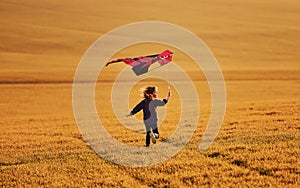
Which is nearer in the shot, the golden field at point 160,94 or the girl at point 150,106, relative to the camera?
the golden field at point 160,94

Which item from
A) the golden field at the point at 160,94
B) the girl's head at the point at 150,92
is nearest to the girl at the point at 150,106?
the girl's head at the point at 150,92

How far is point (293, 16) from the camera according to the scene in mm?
94312

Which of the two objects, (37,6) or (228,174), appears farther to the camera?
(37,6)

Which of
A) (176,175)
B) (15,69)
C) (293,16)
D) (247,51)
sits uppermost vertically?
(293,16)

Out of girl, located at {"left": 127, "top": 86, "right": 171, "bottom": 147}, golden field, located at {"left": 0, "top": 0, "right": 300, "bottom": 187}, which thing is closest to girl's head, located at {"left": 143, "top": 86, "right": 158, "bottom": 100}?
girl, located at {"left": 127, "top": 86, "right": 171, "bottom": 147}

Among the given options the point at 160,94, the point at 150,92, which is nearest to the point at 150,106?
the point at 150,92

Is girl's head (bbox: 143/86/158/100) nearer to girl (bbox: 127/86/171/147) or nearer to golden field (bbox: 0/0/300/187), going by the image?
girl (bbox: 127/86/171/147)

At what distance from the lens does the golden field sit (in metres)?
8.05

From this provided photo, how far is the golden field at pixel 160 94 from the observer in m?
8.05

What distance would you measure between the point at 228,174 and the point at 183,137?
376 centimetres

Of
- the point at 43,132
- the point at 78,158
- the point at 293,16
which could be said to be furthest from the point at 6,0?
the point at 78,158

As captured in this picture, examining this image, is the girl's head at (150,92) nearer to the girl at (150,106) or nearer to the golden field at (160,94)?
the girl at (150,106)

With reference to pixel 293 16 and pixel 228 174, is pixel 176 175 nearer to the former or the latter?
pixel 228 174

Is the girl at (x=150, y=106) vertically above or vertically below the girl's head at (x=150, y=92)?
below
